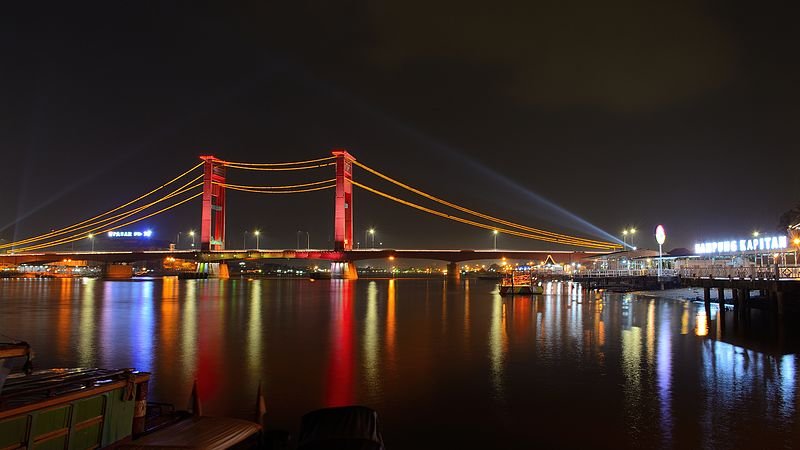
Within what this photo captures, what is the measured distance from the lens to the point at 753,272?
110 ft

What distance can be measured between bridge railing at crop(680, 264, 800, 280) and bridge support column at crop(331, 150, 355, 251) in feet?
185

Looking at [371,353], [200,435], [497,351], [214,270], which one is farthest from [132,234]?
[200,435]

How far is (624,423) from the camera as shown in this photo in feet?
36.1

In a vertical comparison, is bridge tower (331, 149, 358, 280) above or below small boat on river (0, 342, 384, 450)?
above

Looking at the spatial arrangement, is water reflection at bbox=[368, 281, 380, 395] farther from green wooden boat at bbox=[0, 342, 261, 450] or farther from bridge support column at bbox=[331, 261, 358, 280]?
bridge support column at bbox=[331, 261, 358, 280]

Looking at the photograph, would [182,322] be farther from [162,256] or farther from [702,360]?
[162,256]

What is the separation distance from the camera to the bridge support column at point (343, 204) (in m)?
90.9

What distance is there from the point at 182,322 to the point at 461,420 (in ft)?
72.8

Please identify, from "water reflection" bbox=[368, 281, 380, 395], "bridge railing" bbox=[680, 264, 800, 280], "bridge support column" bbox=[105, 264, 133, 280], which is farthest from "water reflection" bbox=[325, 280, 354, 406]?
"bridge support column" bbox=[105, 264, 133, 280]

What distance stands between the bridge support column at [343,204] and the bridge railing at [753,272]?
185ft

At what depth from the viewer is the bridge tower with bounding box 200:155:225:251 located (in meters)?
100

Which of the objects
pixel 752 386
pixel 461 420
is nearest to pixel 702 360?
pixel 752 386

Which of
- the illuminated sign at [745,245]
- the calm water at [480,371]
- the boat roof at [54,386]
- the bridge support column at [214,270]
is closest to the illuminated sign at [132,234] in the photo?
the bridge support column at [214,270]

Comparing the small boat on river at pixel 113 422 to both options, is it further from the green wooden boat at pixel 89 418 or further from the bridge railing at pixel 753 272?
the bridge railing at pixel 753 272
